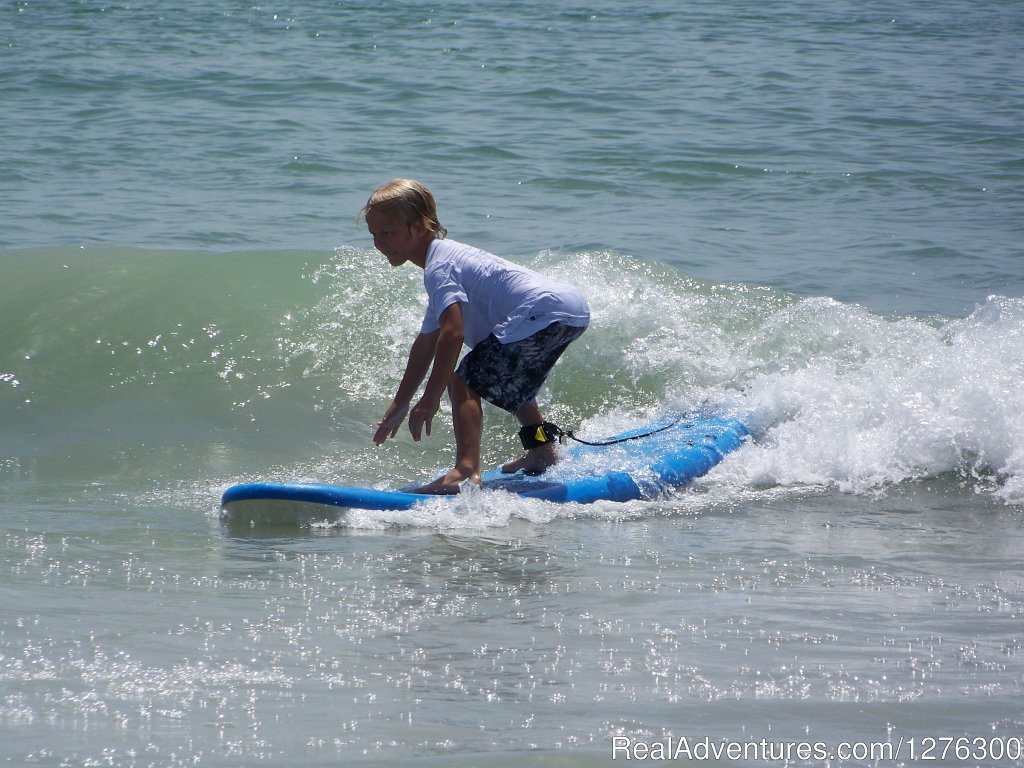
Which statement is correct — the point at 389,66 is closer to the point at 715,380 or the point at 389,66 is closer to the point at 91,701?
the point at 715,380

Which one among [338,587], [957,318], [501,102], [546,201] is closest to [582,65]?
[501,102]

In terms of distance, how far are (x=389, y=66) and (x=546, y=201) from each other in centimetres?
654

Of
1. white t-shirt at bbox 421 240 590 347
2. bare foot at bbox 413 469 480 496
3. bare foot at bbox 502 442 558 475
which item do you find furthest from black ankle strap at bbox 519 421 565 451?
white t-shirt at bbox 421 240 590 347

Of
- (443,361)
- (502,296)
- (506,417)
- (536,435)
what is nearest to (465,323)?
(502,296)

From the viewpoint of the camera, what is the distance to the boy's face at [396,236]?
4.59 meters

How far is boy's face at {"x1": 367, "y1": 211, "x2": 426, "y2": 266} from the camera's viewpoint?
181 inches

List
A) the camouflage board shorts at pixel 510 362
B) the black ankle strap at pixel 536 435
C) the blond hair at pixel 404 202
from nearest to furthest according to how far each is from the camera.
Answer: the blond hair at pixel 404 202 → the camouflage board shorts at pixel 510 362 → the black ankle strap at pixel 536 435

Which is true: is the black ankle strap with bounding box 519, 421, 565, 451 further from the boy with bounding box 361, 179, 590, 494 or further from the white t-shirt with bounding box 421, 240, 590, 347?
the white t-shirt with bounding box 421, 240, 590, 347

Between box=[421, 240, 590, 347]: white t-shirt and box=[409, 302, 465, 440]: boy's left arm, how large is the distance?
105mm

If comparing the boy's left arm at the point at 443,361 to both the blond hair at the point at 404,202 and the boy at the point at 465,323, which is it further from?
the blond hair at the point at 404,202

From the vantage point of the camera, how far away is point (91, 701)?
2645 mm

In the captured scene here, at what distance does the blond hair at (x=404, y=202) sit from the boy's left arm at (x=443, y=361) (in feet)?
1.30

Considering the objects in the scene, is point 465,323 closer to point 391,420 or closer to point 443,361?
point 443,361

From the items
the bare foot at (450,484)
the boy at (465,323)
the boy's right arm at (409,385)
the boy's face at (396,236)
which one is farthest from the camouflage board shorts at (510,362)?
the boy's face at (396,236)
